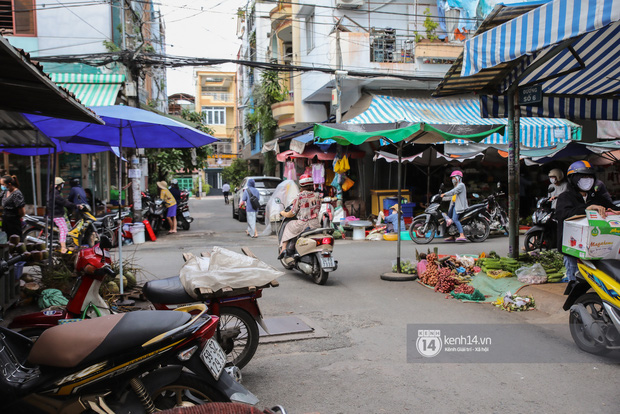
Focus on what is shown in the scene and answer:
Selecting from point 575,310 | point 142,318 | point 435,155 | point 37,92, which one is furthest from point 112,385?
point 435,155

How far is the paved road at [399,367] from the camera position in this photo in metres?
3.96

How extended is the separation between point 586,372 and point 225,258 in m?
3.36

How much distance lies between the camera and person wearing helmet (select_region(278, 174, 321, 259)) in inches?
347

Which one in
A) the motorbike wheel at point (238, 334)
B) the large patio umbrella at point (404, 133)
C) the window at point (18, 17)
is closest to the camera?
the motorbike wheel at point (238, 334)

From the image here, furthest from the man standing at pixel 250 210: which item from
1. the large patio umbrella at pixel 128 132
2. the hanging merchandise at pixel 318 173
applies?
the large patio umbrella at pixel 128 132

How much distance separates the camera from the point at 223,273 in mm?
4355

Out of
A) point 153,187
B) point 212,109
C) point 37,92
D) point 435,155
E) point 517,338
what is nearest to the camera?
point 37,92

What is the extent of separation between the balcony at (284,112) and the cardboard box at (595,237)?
18.4 meters

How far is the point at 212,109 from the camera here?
6316cm

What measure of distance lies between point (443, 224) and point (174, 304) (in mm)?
10775

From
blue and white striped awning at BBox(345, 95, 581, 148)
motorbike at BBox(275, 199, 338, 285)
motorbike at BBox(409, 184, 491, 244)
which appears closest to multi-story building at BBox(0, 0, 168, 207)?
blue and white striped awning at BBox(345, 95, 581, 148)

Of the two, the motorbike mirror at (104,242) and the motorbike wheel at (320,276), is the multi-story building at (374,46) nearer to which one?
the motorbike wheel at (320,276)

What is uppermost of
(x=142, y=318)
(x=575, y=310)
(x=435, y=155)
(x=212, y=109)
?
(x=212, y=109)

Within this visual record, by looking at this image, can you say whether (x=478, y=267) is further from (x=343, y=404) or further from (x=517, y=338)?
(x=343, y=404)
